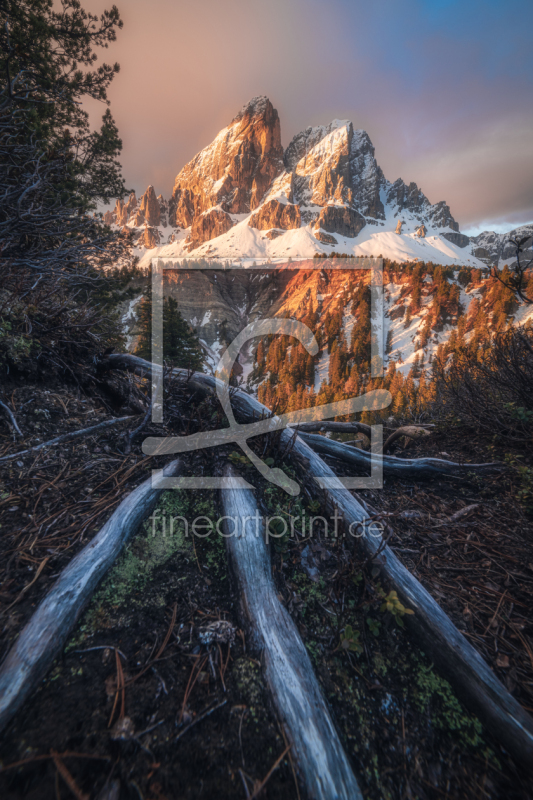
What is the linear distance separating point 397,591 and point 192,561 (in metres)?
1.53

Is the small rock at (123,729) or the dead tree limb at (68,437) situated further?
the dead tree limb at (68,437)

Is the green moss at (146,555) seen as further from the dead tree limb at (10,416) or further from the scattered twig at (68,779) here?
the dead tree limb at (10,416)

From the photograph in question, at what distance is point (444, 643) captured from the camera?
72.3 inches

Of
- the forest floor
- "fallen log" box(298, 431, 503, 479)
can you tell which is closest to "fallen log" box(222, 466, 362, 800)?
the forest floor

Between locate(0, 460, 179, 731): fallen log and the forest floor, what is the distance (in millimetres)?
70

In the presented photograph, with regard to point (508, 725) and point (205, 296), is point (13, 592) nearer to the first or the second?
point (508, 725)

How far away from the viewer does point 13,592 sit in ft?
5.83

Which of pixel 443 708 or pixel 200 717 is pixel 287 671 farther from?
pixel 443 708

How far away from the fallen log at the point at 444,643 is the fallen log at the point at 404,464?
39.2 inches

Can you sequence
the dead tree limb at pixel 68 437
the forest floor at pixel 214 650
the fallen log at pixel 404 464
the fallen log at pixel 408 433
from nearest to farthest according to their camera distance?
the forest floor at pixel 214 650, the dead tree limb at pixel 68 437, the fallen log at pixel 404 464, the fallen log at pixel 408 433

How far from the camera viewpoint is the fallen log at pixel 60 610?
1355mm

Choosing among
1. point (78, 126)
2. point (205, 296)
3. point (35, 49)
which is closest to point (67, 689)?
point (35, 49)

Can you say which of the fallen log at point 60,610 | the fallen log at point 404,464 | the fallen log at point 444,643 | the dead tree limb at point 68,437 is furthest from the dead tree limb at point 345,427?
the fallen log at point 60,610

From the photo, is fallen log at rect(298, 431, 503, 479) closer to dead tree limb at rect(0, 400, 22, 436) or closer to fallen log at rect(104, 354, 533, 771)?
fallen log at rect(104, 354, 533, 771)
